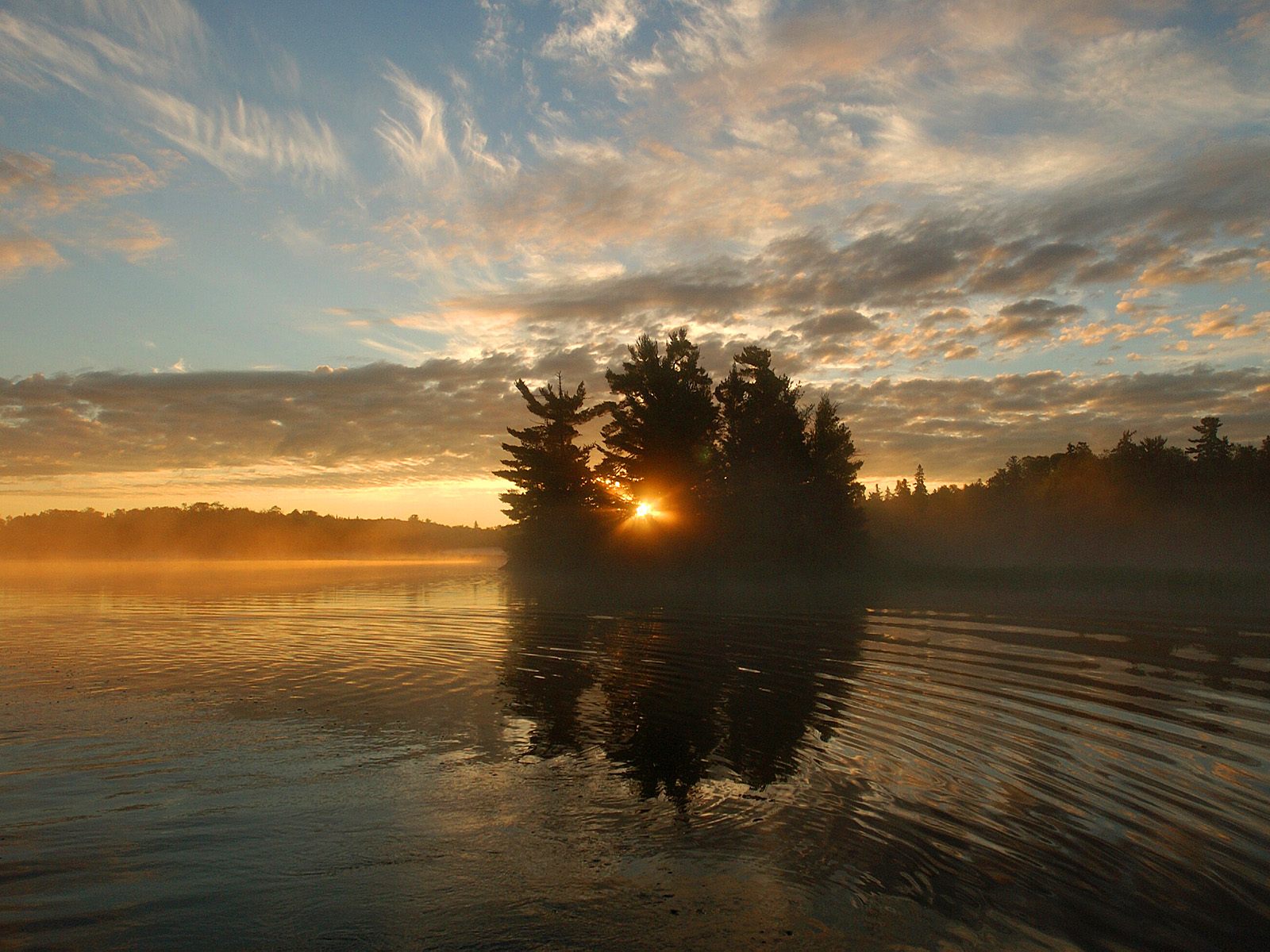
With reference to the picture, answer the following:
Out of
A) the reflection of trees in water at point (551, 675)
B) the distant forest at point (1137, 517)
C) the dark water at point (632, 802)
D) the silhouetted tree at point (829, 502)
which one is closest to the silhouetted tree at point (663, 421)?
the silhouetted tree at point (829, 502)

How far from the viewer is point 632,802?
8.80m

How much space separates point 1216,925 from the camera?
20.2ft

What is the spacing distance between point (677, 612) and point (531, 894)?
94.4ft

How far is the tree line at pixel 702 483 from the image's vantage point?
60875 mm

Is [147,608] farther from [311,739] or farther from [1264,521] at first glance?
[1264,521]

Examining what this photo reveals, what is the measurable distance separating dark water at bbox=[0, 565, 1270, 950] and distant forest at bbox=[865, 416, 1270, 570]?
191ft

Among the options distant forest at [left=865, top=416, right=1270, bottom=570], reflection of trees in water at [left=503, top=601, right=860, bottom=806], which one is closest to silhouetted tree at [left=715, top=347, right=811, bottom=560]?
distant forest at [left=865, top=416, right=1270, bottom=570]

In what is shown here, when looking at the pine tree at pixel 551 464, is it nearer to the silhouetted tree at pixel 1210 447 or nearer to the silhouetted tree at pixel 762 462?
the silhouetted tree at pixel 762 462

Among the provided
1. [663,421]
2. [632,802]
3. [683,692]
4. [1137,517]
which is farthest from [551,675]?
[1137,517]

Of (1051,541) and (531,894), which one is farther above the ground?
(1051,541)

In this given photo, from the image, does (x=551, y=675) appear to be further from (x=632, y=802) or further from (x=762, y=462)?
(x=762, y=462)

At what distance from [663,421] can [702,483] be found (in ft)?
20.8

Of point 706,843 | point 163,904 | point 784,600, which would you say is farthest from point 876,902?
point 784,600

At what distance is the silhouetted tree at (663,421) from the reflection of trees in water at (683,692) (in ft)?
108
